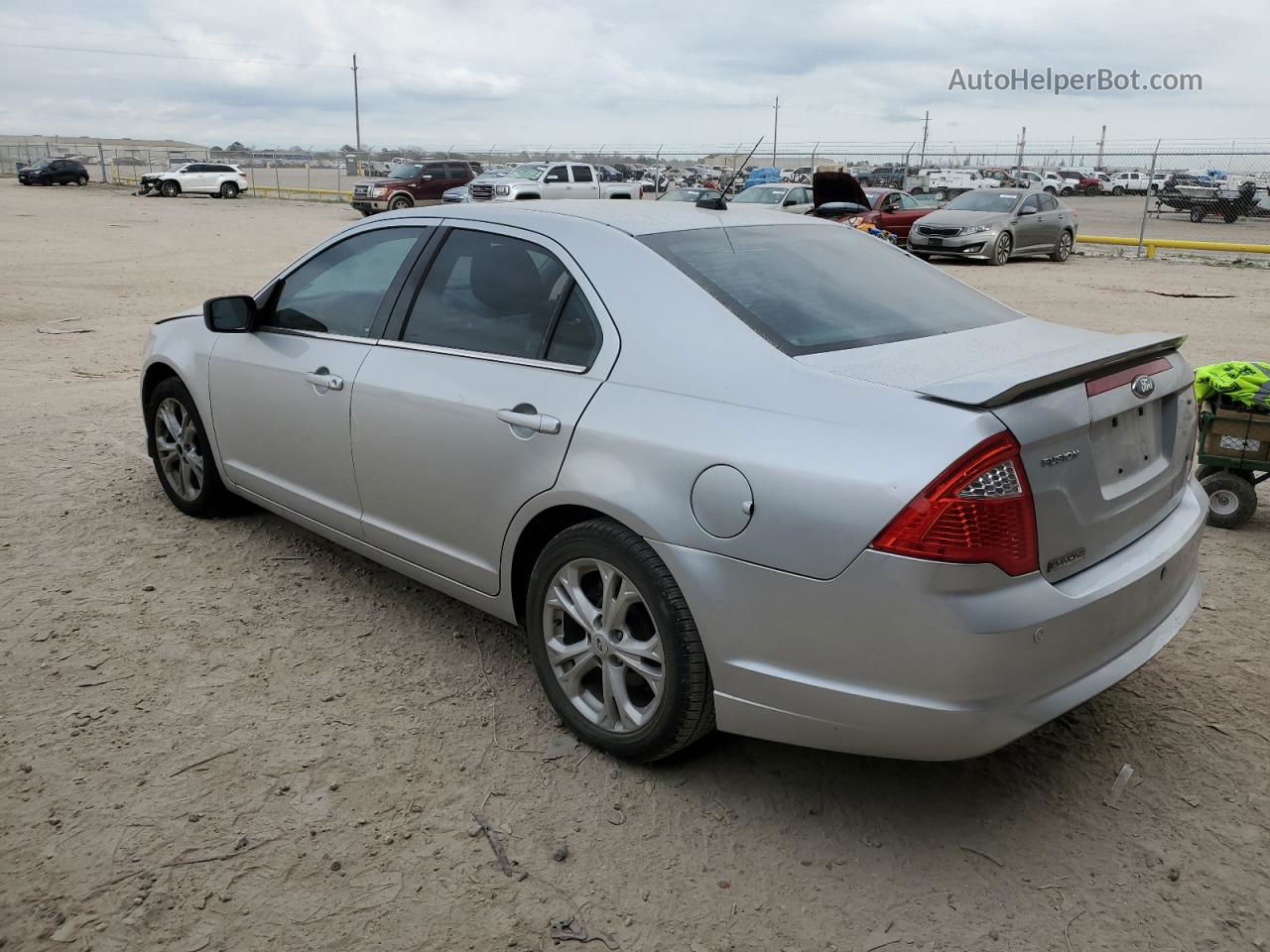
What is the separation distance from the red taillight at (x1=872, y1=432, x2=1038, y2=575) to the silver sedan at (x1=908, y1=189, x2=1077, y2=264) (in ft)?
61.6

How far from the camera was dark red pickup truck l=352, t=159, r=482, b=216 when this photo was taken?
3241cm

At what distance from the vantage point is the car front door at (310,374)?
396 cm

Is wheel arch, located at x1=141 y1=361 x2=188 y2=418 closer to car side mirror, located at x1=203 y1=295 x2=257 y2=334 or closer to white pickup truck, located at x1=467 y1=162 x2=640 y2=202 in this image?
car side mirror, located at x1=203 y1=295 x2=257 y2=334

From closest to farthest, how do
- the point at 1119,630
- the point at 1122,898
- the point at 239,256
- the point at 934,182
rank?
the point at 1122,898 → the point at 1119,630 → the point at 239,256 → the point at 934,182

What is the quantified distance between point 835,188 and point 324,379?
391 inches

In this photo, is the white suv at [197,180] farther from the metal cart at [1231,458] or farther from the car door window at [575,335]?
the car door window at [575,335]

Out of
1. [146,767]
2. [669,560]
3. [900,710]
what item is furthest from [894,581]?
[146,767]

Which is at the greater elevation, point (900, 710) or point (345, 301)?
point (345, 301)

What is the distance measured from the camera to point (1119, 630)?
275 centimetres

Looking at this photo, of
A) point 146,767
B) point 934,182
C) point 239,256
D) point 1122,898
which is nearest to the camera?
point 1122,898

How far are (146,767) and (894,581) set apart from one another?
2245 millimetres

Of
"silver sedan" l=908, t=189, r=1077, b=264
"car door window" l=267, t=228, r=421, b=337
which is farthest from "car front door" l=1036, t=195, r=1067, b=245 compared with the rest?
"car door window" l=267, t=228, r=421, b=337

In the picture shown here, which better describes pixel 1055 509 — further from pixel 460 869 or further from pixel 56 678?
pixel 56 678

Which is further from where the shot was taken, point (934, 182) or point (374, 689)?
point (934, 182)
